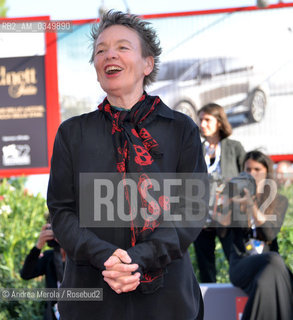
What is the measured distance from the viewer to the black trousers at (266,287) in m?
3.46

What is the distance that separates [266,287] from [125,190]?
198 centimetres

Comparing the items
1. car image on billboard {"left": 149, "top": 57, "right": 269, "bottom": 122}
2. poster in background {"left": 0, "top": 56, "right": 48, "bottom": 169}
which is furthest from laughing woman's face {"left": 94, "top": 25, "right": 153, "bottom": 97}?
poster in background {"left": 0, "top": 56, "right": 48, "bottom": 169}

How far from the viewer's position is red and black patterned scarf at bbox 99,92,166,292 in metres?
1.87

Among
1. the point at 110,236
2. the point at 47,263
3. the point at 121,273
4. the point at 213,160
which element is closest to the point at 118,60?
the point at 110,236

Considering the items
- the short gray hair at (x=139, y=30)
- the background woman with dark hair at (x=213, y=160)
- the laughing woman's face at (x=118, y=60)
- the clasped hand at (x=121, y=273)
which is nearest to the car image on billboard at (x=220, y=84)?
the background woman with dark hair at (x=213, y=160)

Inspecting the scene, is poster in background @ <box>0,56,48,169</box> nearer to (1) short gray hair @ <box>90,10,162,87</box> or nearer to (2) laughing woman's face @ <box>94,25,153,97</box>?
(1) short gray hair @ <box>90,10,162,87</box>

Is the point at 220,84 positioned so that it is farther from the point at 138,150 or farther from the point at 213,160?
the point at 138,150

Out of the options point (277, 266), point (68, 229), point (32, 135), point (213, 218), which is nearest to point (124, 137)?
point (68, 229)

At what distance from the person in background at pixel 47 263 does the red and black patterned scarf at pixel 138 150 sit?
6.73 ft

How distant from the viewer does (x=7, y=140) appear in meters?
8.98

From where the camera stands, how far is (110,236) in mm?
1896

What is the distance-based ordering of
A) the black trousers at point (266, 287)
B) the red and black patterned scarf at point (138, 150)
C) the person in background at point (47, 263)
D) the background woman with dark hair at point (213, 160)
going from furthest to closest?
the background woman with dark hair at point (213, 160), the person in background at point (47, 263), the black trousers at point (266, 287), the red and black patterned scarf at point (138, 150)

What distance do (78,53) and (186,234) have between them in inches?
295

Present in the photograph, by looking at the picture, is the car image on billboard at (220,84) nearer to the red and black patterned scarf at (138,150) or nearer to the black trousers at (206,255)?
the black trousers at (206,255)
